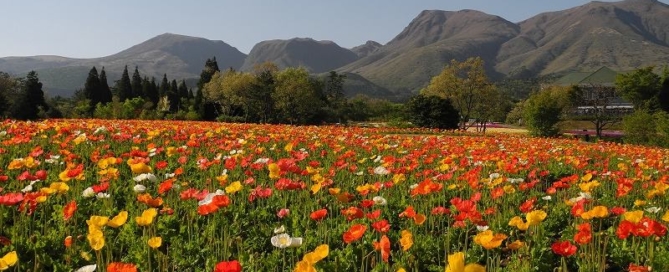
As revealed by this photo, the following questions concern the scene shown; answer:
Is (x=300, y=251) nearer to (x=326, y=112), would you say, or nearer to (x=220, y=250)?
(x=220, y=250)

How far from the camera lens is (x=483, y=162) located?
8.91m

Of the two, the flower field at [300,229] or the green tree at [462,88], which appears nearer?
the flower field at [300,229]

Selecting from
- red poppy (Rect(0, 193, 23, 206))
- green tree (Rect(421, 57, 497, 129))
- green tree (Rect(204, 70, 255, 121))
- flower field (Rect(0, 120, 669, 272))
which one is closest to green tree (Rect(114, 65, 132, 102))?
green tree (Rect(204, 70, 255, 121))

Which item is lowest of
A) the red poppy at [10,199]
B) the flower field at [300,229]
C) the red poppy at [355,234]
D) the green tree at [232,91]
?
the flower field at [300,229]

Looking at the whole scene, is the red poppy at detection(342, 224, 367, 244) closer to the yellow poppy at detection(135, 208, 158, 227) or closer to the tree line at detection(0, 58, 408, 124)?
the yellow poppy at detection(135, 208, 158, 227)

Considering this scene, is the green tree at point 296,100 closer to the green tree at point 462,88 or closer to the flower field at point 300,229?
the green tree at point 462,88

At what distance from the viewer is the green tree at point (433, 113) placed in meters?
45.0

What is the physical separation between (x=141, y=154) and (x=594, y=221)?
5.41m

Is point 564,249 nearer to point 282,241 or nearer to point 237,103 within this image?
point 282,241

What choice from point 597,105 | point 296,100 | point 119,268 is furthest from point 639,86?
point 119,268

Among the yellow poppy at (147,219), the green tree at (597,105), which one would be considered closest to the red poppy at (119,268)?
the yellow poppy at (147,219)

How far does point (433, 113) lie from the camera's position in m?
44.9

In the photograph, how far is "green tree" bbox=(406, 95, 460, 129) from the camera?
4500 cm

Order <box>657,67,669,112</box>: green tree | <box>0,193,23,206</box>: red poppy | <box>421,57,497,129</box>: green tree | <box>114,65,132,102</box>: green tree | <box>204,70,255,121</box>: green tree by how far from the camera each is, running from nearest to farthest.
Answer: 1. <box>0,193,23,206</box>: red poppy
2. <box>421,57,497,129</box>: green tree
3. <box>204,70,255,121</box>: green tree
4. <box>657,67,669,112</box>: green tree
5. <box>114,65,132,102</box>: green tree
